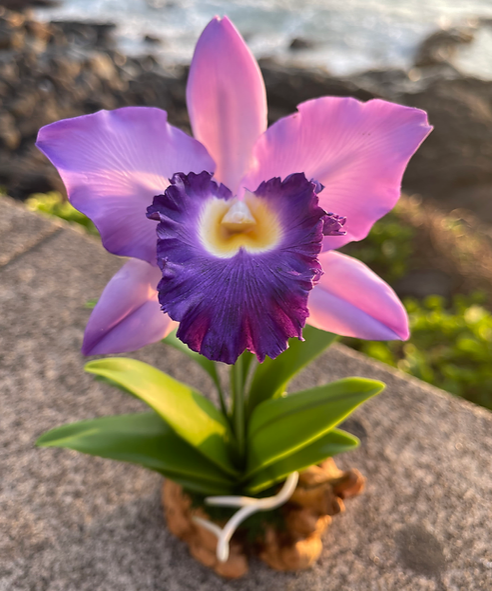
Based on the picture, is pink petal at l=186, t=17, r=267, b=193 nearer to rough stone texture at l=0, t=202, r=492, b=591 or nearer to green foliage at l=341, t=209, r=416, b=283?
rough stone texture at l=0, t=202, r=492, b=591

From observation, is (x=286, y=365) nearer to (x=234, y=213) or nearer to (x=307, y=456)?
(x=307, y=456)

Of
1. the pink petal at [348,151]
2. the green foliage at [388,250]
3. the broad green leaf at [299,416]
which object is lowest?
the green foliage at [388,250]

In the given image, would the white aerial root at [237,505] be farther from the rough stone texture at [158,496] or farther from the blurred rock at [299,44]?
the blurred rock at [299,44]

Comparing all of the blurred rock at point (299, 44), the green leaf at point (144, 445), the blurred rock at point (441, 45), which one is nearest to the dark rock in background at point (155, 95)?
the blurred rock at point (441, 45)

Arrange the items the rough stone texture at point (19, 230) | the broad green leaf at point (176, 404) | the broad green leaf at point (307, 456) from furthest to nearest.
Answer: the rough stone texture at point (19, 230), the broad green leaf at point (307, 456), the broad green leaf at point (176, 404)

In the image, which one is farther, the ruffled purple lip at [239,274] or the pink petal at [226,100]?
the pink petal at [226,100]

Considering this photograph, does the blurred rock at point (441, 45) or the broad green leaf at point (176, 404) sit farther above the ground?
the broad green leaf at point (176, 404)

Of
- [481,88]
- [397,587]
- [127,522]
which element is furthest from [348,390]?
[481,88]
